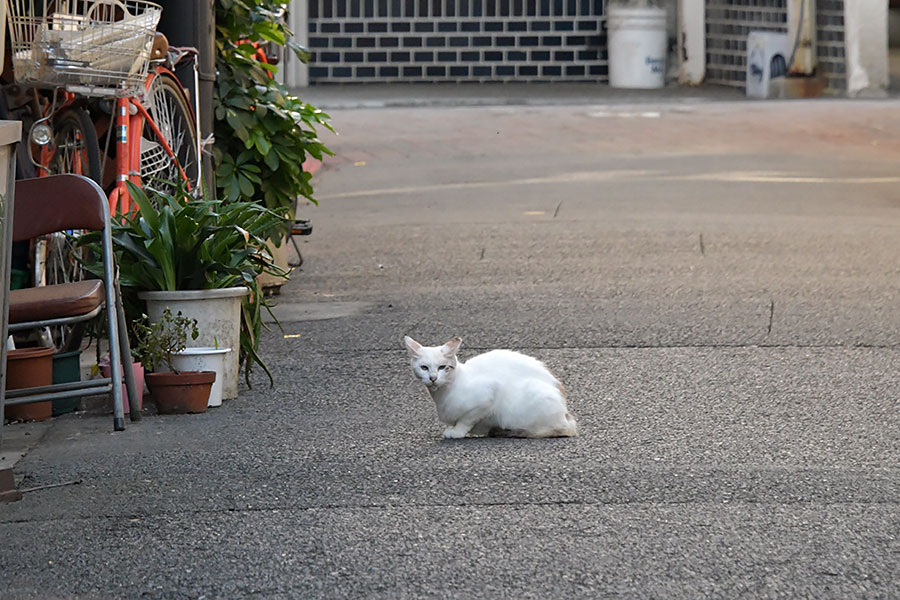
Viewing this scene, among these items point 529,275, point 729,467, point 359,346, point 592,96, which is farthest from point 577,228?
point 592,96

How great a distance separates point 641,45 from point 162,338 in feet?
51.9

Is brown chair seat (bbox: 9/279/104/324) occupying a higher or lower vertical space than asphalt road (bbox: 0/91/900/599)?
higher

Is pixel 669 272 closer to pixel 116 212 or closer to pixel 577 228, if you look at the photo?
pixel 577 228

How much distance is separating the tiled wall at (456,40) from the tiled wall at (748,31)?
1638 millimetres

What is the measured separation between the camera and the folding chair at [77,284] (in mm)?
5629

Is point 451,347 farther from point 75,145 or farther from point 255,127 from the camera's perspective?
point 255,127

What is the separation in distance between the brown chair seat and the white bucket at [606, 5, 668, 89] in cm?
1611

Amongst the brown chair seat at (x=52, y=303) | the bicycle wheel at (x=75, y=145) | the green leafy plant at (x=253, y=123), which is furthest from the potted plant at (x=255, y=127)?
the brown chair seat at (x=52, y=303)

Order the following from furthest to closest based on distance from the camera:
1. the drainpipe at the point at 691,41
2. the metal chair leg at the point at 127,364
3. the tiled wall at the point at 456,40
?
the tiled wall at the point at 456,40
the drainpipe at the point at 691,41
the metal chair leg at the point at 127,364

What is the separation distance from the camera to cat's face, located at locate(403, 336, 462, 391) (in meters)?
5.43

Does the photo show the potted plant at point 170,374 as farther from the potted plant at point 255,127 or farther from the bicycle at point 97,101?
the potted plant at point 255,127

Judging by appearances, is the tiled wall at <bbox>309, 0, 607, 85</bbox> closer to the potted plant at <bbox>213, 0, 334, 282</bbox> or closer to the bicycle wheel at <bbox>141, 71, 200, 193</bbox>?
the potted plant at <bbox>213, 0, 334, 282</bbox>

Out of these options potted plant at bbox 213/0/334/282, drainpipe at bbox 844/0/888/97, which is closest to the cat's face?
potted plant at bbox 213/0/334/282

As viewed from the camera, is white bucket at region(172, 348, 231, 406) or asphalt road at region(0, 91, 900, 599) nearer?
asphalt road at region(0, 91, 900, 599)
